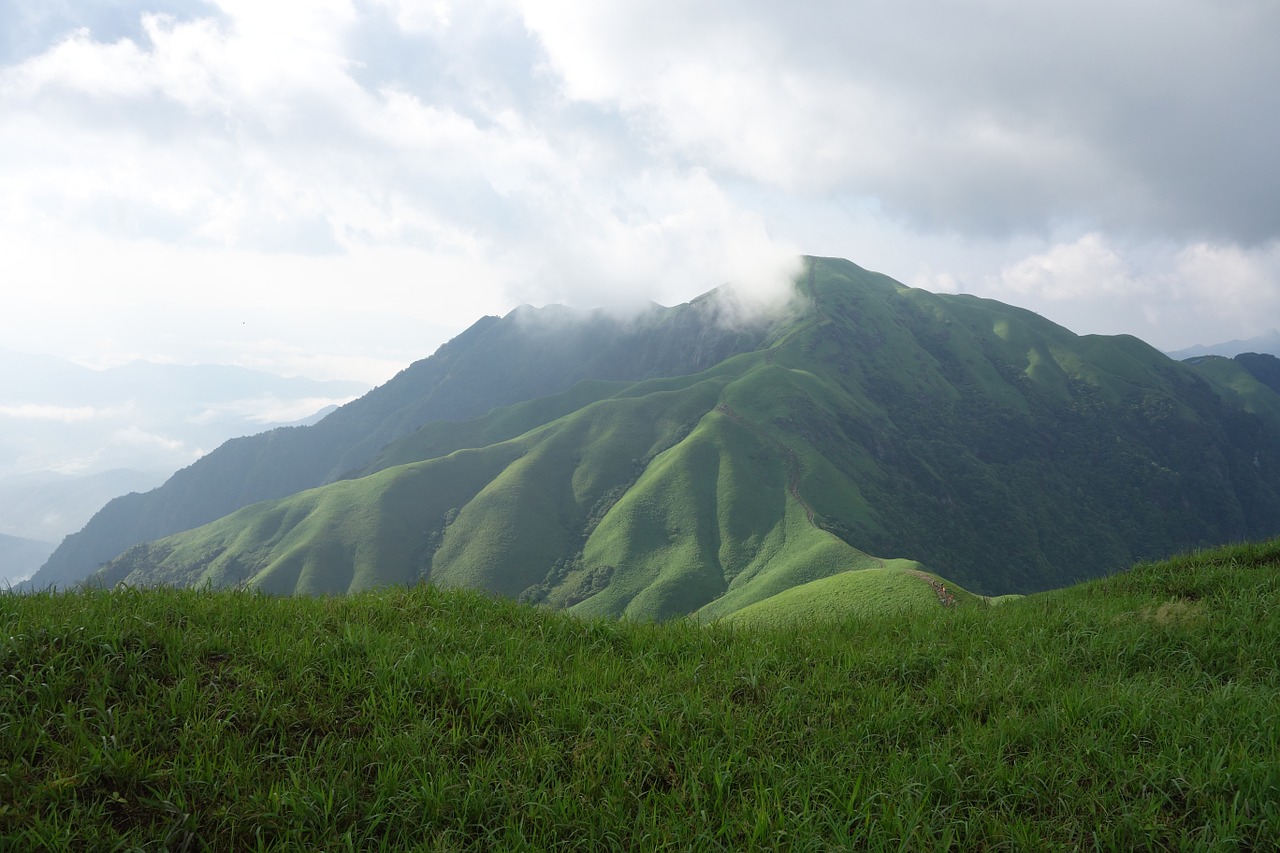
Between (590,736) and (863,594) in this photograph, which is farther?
(863,594)

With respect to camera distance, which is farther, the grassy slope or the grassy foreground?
the grassy slope

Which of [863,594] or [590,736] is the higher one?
[590,736]

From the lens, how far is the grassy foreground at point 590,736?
14.8 feet

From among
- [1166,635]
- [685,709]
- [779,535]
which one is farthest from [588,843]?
[779,535]

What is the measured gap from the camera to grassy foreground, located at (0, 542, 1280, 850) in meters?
4.51

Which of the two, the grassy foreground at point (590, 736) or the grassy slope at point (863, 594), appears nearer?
the grassy foreground at point (590, 736)

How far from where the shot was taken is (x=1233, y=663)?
7.62m

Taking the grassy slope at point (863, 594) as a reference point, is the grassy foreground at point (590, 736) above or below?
above

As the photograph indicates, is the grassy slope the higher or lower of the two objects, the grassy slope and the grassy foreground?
the lower

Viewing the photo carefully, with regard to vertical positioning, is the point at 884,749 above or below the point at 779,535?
above

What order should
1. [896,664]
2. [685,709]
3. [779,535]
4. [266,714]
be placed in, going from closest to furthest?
1. [266,714]
2. [685,709]
3. [896,664]
4. [779,535]

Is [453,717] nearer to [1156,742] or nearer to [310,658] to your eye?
[310,658]

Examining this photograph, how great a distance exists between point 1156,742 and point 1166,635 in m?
3.40

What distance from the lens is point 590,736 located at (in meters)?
5.61
